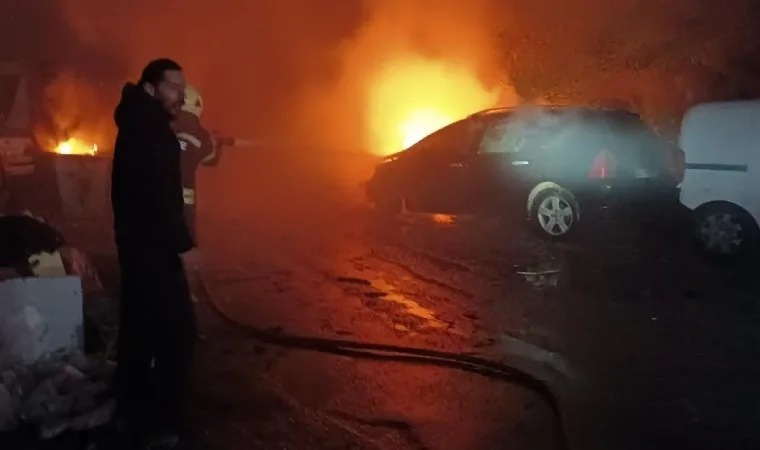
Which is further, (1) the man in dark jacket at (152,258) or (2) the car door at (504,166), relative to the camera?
(2) the car door at (504,166)

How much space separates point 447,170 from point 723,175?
161 inches

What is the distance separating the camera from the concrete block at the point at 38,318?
17.9ft

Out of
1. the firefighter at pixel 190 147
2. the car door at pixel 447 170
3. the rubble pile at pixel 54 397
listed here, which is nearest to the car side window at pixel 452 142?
the car door at pixel 447 170

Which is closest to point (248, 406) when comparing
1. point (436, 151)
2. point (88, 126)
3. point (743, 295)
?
point (743, 295)

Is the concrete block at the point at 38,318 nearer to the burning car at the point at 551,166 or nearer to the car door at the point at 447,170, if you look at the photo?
the burning car at the point at 551,166

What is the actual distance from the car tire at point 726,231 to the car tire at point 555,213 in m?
1.75

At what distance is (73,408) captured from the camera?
5020mm

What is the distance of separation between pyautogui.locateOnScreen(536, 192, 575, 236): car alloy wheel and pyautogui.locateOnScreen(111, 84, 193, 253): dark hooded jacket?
25.4 feet

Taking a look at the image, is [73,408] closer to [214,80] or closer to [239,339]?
[239,339]

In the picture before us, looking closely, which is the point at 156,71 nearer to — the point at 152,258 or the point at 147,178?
the point at 147,178

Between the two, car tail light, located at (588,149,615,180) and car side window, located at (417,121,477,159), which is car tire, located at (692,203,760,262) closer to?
car tail light, located at (588,149,615,180)

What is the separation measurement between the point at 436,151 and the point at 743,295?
18.1 ft

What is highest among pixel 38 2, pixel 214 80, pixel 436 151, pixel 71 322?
pixel 38 2

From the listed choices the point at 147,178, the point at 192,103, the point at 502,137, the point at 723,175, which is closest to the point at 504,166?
the point at 502,137
